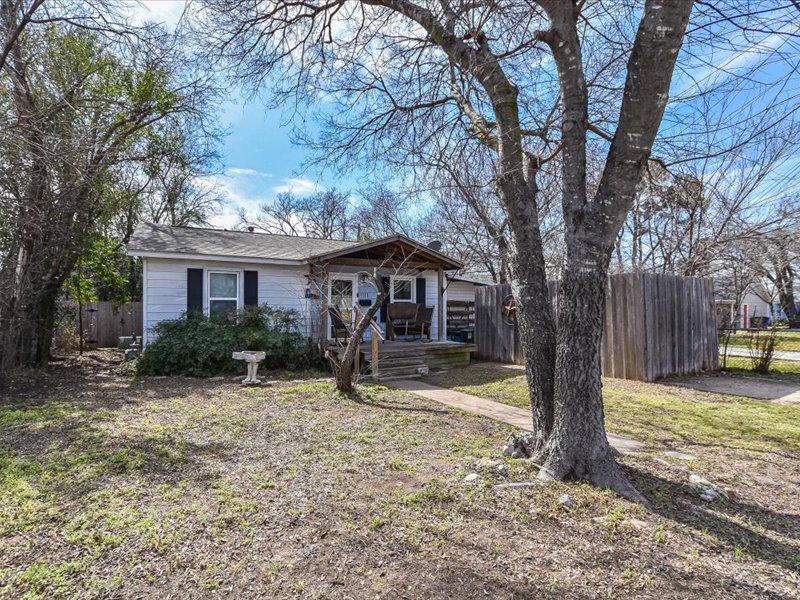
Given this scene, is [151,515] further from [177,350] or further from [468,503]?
[177,350]

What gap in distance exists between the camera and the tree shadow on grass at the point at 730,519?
8.35ft

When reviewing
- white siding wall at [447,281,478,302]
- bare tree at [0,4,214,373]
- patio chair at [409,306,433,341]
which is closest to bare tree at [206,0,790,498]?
bare tree at [0,4,214,373]

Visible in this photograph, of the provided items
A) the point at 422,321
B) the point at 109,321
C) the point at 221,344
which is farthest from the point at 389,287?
the point at 109,321

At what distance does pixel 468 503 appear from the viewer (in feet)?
10.1

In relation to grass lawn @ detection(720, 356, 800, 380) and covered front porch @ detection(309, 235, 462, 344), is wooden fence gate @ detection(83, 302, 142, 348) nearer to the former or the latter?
covered front porch @ detection(309, 235, 462, 344)

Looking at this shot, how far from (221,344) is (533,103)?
24.2 feet

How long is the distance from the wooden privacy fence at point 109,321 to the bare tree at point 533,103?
1263 centimetres

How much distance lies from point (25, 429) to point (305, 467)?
374 cm

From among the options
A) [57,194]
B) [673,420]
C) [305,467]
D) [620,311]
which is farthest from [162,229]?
[673,420]

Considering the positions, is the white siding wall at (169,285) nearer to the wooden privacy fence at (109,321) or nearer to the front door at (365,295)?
the front door at (365,295)

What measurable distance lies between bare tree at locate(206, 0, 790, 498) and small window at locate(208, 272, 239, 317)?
553 cm

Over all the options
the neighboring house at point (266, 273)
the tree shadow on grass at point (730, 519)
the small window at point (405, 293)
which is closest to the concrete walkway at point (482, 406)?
the tree shadow on grass at point (730, 519)

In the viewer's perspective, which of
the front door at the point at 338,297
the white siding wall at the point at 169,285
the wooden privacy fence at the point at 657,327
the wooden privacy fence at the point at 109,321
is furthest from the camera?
the wooden privacy fence at the point at 109,321

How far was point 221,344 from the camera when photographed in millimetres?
9047
